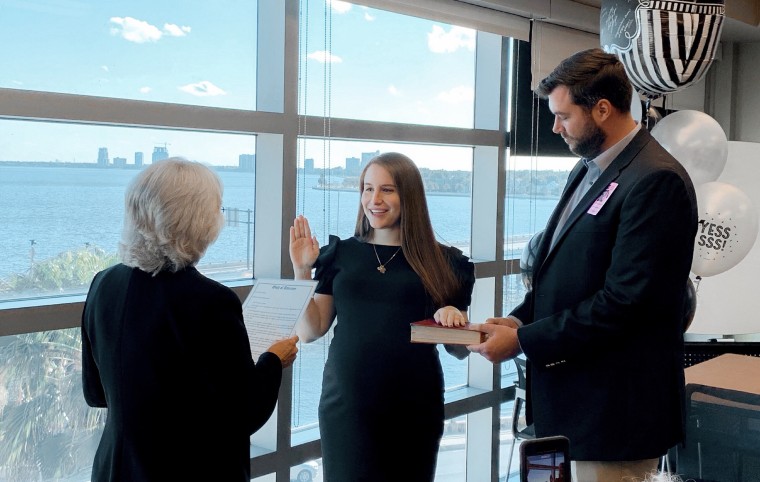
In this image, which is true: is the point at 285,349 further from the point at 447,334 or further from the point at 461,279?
the point at 461,279

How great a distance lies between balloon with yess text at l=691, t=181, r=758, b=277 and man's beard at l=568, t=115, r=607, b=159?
2.08 metres

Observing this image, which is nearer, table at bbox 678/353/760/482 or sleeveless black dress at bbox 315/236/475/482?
table at bbox 678/353/760/482

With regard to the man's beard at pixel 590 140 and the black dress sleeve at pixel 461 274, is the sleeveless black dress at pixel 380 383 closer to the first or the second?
the black dress sleeve at pixel 461 274

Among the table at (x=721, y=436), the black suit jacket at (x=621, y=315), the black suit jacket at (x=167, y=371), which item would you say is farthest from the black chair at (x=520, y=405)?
the black suit jacket at (x=167, y=371)

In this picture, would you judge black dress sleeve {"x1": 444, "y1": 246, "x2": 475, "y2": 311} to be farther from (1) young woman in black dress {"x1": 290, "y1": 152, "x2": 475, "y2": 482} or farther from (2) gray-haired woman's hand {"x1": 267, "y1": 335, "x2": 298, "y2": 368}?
(2) gray-haired woman's hand {"x1": 267, "y1": 335, "x2": 298, "y2": 368}

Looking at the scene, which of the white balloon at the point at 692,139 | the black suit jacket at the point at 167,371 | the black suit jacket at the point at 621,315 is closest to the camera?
the black suit jacket at the point at 167,371

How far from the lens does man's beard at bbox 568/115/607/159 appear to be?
6.60 feet

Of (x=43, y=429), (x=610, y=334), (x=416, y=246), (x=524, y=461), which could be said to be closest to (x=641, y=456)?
(x=610, y=334)

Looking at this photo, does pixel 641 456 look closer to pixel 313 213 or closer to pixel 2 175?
pixel 313 213

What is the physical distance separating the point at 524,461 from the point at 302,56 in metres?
2.22

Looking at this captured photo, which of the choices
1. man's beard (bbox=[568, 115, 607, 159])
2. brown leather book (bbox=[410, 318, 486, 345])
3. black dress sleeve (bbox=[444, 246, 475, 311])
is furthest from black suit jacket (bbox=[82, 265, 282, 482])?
black dress sleeve (bbox=[444, 246, 475, 311])

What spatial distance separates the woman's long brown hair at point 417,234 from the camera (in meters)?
2.66

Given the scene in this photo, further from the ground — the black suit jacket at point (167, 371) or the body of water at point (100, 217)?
the body of water at point (100, 217)

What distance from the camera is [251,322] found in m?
2.12
